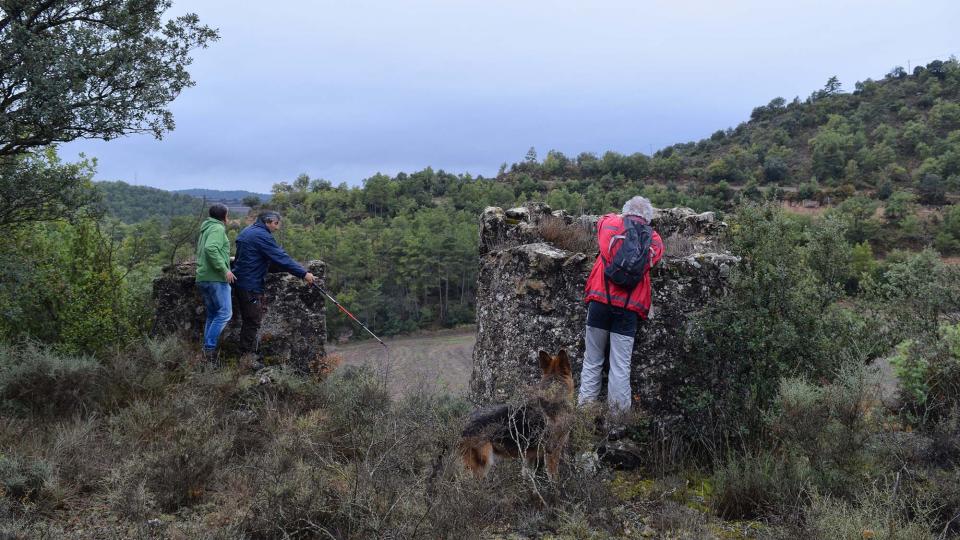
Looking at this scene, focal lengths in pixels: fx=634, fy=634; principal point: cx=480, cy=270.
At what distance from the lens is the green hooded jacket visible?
6402 mm

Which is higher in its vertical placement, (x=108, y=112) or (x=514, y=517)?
(x=108, y=112)

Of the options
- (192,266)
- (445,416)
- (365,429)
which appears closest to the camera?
(365,429)

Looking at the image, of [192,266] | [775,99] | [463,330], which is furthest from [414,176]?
[192,266]

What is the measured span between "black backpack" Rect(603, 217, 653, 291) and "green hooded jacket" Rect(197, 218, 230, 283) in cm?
388

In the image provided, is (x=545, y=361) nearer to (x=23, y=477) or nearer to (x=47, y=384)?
(x=23, y=477)

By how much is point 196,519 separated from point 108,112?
489cm

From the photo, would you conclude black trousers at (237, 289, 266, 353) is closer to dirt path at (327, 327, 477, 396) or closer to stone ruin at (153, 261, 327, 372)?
stone ruin at (153, 261, 327, 372)

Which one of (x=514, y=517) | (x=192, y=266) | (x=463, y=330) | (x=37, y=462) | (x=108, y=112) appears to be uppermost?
(x=108, y=112)

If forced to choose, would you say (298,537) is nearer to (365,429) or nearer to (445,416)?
(365,429)

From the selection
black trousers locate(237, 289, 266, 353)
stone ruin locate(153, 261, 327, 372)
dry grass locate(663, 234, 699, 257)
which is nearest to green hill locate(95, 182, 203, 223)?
stone ruin locate(153, 261, 327, 372)

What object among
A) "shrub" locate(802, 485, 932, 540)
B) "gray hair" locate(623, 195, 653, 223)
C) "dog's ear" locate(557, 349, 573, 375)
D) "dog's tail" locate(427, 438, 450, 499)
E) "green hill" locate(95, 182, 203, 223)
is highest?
"green hill" locate(95, 182, 203, 223)

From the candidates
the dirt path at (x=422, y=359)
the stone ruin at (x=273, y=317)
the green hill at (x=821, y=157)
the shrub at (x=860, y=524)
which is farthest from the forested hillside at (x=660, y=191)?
the shrub at (x=860, y=524)

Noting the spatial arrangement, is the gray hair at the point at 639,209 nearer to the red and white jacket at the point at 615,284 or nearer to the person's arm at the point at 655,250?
the red and white jacket at the point at 615,284

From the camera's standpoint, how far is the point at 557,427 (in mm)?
3934
